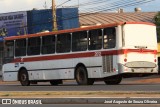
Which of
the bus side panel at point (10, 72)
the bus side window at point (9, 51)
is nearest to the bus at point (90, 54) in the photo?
the bus side panel at point (10, 72)

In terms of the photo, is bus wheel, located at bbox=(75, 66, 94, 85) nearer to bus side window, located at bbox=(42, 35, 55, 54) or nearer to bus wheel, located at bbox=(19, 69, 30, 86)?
bus side window, located at bbox=(42, 35, 55, 54)

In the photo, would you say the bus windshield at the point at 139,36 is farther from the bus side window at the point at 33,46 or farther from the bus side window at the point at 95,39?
the bus side window at the point at 33,46

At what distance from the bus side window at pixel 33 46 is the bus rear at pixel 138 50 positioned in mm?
6591

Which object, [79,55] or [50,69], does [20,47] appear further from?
[79,55]

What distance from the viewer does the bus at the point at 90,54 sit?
2503cm

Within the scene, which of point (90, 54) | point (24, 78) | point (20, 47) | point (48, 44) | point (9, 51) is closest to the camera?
point (90, 54)

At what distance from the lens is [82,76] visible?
26.9m

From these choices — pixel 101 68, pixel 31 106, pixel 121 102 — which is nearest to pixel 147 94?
pixel 121 102

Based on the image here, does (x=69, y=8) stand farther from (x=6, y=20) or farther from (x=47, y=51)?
(x=47, y=51)

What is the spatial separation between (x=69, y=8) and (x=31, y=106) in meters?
44.8

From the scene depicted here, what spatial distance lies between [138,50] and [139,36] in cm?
71

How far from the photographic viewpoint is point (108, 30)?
2541 centimetres

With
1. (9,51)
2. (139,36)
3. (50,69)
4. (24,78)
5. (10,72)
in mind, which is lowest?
(24,78)

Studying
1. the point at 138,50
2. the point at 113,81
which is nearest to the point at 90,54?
the point at 138,50
